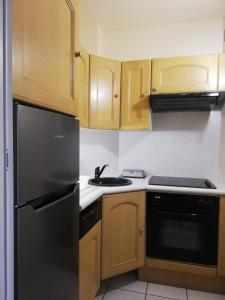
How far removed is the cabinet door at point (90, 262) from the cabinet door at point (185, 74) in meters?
1.32

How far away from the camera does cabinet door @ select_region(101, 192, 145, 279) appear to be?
5.93 feet

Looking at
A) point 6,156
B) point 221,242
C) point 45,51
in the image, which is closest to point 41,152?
point 6,156

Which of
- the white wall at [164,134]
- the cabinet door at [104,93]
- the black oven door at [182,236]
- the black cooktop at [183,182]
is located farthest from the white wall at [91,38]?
the black oven door at [182,236]

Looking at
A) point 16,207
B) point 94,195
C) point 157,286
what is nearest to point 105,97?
point 94,195

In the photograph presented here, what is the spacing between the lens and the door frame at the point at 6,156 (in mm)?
665

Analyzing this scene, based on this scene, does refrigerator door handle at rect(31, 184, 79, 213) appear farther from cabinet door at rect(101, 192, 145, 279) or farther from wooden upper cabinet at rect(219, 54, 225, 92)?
wooden upper cabinet at rect(219, 54, 225, 92)

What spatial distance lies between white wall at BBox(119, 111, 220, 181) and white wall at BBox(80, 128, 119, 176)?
0.08 m

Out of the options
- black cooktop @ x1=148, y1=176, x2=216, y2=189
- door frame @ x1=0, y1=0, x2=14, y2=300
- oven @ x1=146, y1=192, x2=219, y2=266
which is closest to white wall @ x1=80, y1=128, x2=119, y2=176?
black cooktop @ x1=148, y1=176, x2=216, y2=189

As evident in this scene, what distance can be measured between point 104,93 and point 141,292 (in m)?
1.71

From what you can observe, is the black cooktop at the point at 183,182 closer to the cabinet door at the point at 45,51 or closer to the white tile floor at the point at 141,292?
the white tile floor at the point at 141,292

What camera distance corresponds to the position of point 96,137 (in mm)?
2318

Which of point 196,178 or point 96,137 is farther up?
point 96,137

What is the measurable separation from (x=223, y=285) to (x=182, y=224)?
59 centimetres

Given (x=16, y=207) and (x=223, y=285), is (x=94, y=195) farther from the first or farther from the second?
(x=223, y=285)
